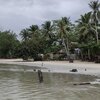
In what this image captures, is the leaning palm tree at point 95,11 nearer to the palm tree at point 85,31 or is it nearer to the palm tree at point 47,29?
the palm tree at point 85,31

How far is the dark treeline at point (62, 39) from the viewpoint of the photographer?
230ft

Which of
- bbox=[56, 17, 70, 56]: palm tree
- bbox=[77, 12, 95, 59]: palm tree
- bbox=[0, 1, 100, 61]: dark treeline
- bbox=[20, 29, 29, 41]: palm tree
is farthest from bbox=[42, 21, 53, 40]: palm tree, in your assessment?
bbox=[77, 12, 95, 59]: palm tree

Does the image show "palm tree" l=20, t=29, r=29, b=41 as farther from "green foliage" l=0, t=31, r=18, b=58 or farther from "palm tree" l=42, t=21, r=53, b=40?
"palm tree" l=42, t=21, r=53, b=40

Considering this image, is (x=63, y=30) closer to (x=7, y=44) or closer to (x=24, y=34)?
(x=7, y=44)

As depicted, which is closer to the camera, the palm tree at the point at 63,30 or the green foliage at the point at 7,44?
the palm tree at the point at 63,30

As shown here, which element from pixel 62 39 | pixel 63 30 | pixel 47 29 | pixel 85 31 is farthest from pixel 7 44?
pixel 85 31

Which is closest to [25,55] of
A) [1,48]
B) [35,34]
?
[35,34]

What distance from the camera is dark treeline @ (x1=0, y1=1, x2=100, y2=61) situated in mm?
70125

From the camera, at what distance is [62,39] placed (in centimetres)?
8156

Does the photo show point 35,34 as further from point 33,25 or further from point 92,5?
point 92,5

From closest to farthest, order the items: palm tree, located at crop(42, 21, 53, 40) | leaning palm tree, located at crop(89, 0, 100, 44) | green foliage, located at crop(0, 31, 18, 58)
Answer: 1. leaning palm tree, located at crop(89, 0, 100, 44)
2. palm tree, located at crop(42, 21, 53, 40)
3. green foliage, located at crop(0, 31, 18, 58)

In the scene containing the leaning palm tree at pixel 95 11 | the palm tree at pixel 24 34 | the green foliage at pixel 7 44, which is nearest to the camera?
the leaning palm tree at pixel 95 11

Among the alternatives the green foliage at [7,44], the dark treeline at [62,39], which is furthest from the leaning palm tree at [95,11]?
the green foliage at [7,44]

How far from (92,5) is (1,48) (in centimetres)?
3950
